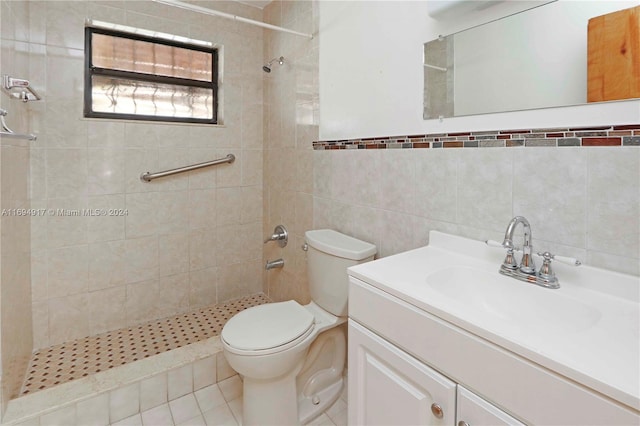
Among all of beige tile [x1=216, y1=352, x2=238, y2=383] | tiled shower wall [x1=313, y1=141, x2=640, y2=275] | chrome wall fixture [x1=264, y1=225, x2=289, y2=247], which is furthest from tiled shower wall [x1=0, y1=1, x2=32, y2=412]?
tiled shower wall [x1=313, y1=141, x2=640, y2=275]

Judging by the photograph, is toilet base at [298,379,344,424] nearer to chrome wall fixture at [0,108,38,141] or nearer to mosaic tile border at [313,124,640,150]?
mosaic tile border at [313,124,640,150]

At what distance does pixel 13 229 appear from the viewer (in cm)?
152

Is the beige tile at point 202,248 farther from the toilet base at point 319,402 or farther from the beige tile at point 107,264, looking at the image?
the toilet base at point 319,402

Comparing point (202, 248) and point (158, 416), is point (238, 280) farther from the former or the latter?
point (158, 416)

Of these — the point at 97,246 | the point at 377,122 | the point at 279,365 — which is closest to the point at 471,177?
the point at 377,122

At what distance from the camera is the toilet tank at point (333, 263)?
1.52m

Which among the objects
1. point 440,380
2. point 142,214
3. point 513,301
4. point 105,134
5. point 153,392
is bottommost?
point 153,392

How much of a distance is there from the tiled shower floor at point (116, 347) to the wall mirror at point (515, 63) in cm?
187

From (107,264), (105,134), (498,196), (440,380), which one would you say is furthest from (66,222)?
(498,196)

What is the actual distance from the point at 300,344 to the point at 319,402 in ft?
1.50

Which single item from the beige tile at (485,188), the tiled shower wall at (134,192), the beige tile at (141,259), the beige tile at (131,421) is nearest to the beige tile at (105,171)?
the tiled shower wall at (134,192)

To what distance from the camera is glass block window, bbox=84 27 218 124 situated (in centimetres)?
207

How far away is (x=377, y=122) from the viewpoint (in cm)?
→ 156

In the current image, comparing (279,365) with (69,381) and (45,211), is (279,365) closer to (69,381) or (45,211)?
(69,381)
